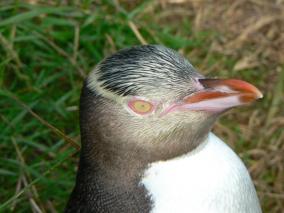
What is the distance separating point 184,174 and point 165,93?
23cm

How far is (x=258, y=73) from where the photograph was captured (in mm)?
3363

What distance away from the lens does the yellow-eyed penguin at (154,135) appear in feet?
6.05

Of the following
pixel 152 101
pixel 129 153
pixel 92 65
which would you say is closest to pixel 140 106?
pixel 152 101

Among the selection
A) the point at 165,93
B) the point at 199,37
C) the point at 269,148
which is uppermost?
the point at 165,93

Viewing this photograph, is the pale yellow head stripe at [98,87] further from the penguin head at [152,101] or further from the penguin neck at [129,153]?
the penguin neck at [129,153]

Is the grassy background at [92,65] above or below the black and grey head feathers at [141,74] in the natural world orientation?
below

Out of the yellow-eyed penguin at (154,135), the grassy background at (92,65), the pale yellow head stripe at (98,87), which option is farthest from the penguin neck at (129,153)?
the grassy background at (92,65)

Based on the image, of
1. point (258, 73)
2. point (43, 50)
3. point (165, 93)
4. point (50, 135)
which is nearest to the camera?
point (165, 93)

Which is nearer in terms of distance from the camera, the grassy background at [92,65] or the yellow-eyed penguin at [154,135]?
the yellow-eyed penguin at [154,135]

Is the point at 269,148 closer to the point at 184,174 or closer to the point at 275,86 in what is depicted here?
the point at 275,86

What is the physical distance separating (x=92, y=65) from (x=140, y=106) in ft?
4.53

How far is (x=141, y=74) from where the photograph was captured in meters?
1.85

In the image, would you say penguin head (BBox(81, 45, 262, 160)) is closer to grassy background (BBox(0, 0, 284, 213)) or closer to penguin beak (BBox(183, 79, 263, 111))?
penguin beak (BBox(183, 79, 263, 111))

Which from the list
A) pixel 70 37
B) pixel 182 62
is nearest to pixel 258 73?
pixel 70 37
